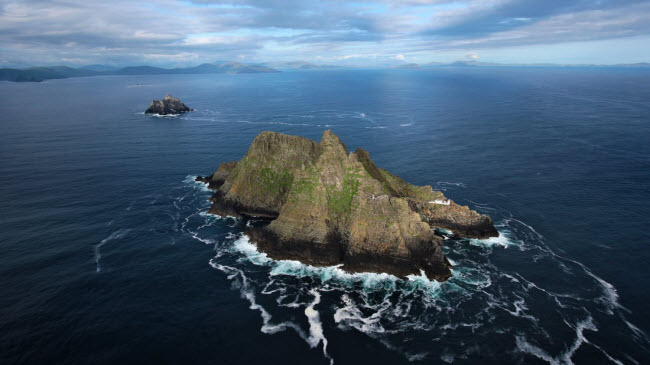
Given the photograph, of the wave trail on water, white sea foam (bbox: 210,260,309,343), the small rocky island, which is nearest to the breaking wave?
white sea foam (bbox: 210,260,309,343)

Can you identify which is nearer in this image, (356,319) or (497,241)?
(356,319)

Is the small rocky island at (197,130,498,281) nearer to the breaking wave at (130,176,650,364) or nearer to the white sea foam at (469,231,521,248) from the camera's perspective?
the white sea foam at (469,231,521,248)

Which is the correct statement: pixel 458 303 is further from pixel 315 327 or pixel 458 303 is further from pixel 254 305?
pixel 254 305

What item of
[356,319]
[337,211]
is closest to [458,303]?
[356,319]

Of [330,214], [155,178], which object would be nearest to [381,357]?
[330,214]

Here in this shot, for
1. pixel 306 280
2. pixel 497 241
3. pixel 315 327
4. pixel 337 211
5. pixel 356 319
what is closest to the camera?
pixel 315 327

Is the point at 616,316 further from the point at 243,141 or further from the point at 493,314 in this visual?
the point at 243,141

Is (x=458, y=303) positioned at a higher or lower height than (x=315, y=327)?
lower

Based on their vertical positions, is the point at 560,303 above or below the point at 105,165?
below

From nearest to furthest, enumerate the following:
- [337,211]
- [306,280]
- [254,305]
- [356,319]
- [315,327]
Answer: [315,327] < [356,319] < [254,305] < [306,280] < [337,211]
